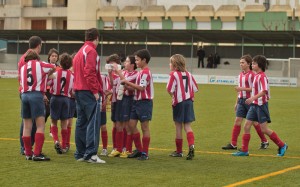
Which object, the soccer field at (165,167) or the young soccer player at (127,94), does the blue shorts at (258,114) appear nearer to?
the soccer field at (165,167)

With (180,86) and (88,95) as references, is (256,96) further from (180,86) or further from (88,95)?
(88,95)

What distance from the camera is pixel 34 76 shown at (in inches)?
502

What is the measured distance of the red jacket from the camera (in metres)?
12.6

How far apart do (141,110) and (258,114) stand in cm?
235

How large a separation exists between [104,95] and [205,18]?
6796 centimetres

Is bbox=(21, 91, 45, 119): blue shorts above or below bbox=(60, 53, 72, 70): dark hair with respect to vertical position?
below

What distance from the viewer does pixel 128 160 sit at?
13.4 meters

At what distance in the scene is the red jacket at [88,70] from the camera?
41.2ft

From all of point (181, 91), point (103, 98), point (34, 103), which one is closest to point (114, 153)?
point (103, 98)

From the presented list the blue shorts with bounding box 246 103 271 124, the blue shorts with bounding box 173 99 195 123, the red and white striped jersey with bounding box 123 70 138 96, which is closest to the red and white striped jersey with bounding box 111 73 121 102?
the red and white striped jersey with bounding box 123 70 138 96

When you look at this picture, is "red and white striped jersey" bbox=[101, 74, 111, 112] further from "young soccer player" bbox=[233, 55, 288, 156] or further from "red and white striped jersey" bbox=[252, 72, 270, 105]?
"red and white striped jersey" bbox=[252, 72, 270, 105]

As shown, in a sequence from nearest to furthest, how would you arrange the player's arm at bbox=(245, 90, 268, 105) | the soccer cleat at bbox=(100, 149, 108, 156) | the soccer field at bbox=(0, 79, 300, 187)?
the soccer field at bbox=(0, 79, 300, 187), the soccer cleat at bbox=(100, 149, 108, 156), the player's arm at bbox=(245, 90, 268, 105)

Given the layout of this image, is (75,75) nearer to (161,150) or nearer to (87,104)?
(87,104)

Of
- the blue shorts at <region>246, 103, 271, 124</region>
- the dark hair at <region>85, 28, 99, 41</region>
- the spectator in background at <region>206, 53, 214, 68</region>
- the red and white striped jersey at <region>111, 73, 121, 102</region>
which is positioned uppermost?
the spectator in background at <region>206, 53, 214, 68</region>
